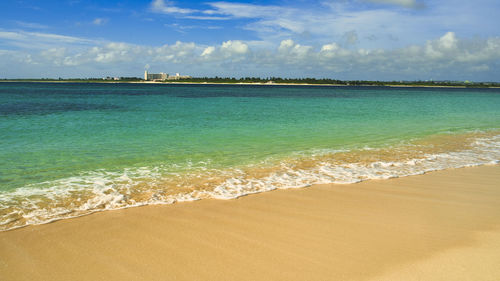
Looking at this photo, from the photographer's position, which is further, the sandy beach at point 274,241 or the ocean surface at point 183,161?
the ocean surface at point 183,161

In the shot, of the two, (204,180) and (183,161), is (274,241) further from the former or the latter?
(183,161)

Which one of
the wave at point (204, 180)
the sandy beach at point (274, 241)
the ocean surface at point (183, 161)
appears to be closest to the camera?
the sandy beach at point (274, 241)

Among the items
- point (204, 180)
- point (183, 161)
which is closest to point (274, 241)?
point (204, 180)

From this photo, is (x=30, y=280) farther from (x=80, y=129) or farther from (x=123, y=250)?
(x=80, y=129)

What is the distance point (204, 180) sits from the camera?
754cm

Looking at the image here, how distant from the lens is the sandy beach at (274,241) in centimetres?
372

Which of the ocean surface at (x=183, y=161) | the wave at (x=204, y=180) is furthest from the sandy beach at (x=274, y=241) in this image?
the ocean surface at (x=183, y=161)

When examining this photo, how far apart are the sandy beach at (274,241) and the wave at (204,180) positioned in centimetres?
50

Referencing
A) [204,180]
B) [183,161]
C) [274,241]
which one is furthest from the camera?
[183,161]

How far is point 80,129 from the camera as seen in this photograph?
52.6ft

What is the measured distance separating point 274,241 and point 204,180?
3.45 m

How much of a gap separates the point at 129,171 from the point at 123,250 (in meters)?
4.39

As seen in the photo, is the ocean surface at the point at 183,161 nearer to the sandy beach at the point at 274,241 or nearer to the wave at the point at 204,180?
the wave at the point at 204,180

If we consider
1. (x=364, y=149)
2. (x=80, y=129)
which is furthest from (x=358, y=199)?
(x=80, y=129)
